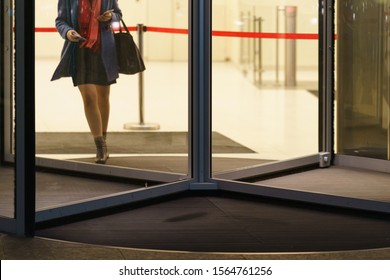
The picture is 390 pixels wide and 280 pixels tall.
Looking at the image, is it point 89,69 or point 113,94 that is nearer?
point 89,69

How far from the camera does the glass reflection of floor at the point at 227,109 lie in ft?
24.5

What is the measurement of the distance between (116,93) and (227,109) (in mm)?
930

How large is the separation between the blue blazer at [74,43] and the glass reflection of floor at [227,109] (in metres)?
0.09

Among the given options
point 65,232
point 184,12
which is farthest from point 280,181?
point 65,232

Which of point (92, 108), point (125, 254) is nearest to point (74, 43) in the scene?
point (92, 108)

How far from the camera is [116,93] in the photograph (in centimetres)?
760

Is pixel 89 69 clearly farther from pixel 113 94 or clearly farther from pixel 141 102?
pixel 141 102

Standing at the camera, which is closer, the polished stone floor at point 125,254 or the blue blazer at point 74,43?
the polished stone floor at point 125,254

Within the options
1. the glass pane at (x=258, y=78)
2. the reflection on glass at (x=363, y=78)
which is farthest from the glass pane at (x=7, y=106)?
the reflection on glass at (x=363, y=78)

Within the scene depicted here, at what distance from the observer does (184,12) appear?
26.2 feet

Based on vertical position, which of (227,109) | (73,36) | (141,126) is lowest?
(141,126)

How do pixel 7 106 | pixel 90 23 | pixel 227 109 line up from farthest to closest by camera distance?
1. pixel 227 109
2. pixel 90 23
3. pixel 7 106

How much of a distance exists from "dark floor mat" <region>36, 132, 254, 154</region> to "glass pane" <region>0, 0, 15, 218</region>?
0.27 metres

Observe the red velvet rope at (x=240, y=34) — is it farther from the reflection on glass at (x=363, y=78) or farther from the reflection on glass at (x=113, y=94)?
the reflection on glass at (x=363, y=78)
